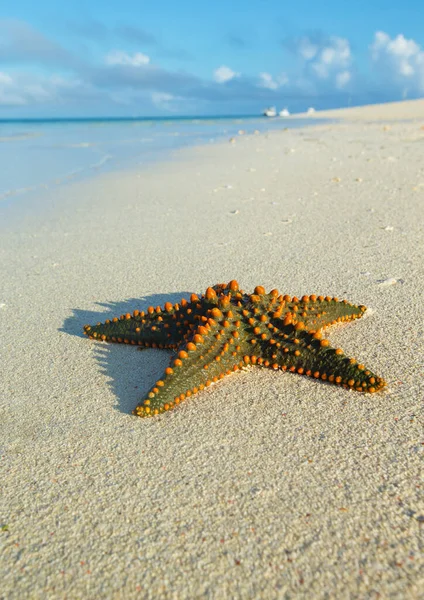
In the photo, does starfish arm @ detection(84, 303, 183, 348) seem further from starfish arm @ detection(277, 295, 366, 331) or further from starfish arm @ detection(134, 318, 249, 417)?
starfish arm @ detection(277, 295, 366, 331)

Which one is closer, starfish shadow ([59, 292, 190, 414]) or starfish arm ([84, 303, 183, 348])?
starfish shadow ([59, 292, 190, 414])

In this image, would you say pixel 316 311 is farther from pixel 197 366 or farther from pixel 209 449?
pixel 209 449

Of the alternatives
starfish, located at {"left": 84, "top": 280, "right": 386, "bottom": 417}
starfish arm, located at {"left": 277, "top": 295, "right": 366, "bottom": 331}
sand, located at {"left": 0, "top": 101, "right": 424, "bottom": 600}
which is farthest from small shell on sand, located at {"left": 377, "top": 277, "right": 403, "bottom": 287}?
starfish, located at {"left": 84, "top": 280, "right": 386, "bottom": 417}

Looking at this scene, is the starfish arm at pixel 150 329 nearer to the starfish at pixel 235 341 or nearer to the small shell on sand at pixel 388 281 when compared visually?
the starfish at pixel 235 341

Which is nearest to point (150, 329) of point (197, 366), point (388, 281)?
point (197, 366)

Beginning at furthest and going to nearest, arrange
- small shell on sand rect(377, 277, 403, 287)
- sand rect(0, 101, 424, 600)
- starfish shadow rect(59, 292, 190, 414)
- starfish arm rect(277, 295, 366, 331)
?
small shell on sand rect(377, 277, 403, 287) < starfish arm rect(277, 295, 366, 331) < starfish shadow rect(59, 292, 190, 414) < sand rect(0, 101, 424, 600)

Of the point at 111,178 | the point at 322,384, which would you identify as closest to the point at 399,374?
the point at 322,384

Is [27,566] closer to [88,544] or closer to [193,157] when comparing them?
[88,544]

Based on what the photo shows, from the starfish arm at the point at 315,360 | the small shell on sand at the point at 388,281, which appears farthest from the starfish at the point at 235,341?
the small shell on sand at the point at 388,281
